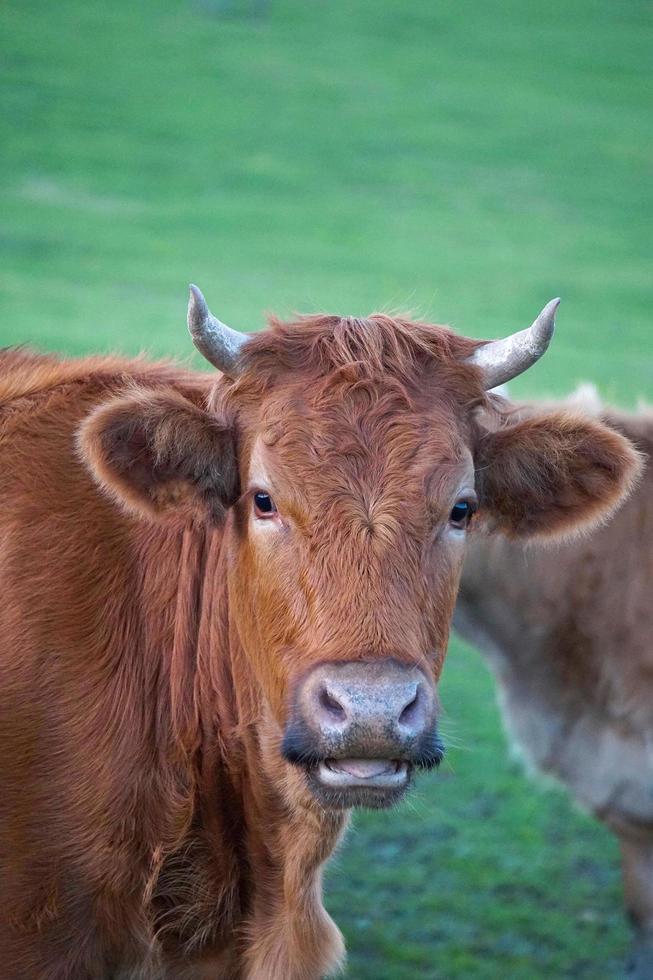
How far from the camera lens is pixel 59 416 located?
434 cm

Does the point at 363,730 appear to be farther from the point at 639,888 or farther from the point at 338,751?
the point at 639,888

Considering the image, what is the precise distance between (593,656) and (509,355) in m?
2.53

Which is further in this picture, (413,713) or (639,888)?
(639,888)

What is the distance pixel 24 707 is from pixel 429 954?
2.75 meters

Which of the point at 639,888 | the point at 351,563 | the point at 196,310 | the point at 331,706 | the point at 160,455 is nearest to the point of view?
the point at 331,706

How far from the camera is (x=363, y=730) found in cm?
326

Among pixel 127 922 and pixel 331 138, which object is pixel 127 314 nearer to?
pixel 331 138

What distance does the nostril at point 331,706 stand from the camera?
3322 mm

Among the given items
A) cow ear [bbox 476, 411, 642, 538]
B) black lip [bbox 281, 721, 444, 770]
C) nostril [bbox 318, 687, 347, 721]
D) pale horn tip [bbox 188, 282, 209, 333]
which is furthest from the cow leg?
pale horn tip [bbox 188, 282, 209, 333]

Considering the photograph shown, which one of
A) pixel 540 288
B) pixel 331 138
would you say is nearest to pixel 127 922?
pixel 540 288

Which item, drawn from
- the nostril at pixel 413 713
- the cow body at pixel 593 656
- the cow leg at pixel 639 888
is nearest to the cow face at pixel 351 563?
the nostril at pixel 413 713

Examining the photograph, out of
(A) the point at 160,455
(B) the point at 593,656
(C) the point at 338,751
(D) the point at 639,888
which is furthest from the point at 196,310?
(D) the point at 639,888

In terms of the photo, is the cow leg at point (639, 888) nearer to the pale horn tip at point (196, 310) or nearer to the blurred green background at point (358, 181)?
the blurred green background at point (358, 181)

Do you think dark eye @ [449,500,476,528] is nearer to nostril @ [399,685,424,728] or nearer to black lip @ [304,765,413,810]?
nostril @ [399,685,424,728]
